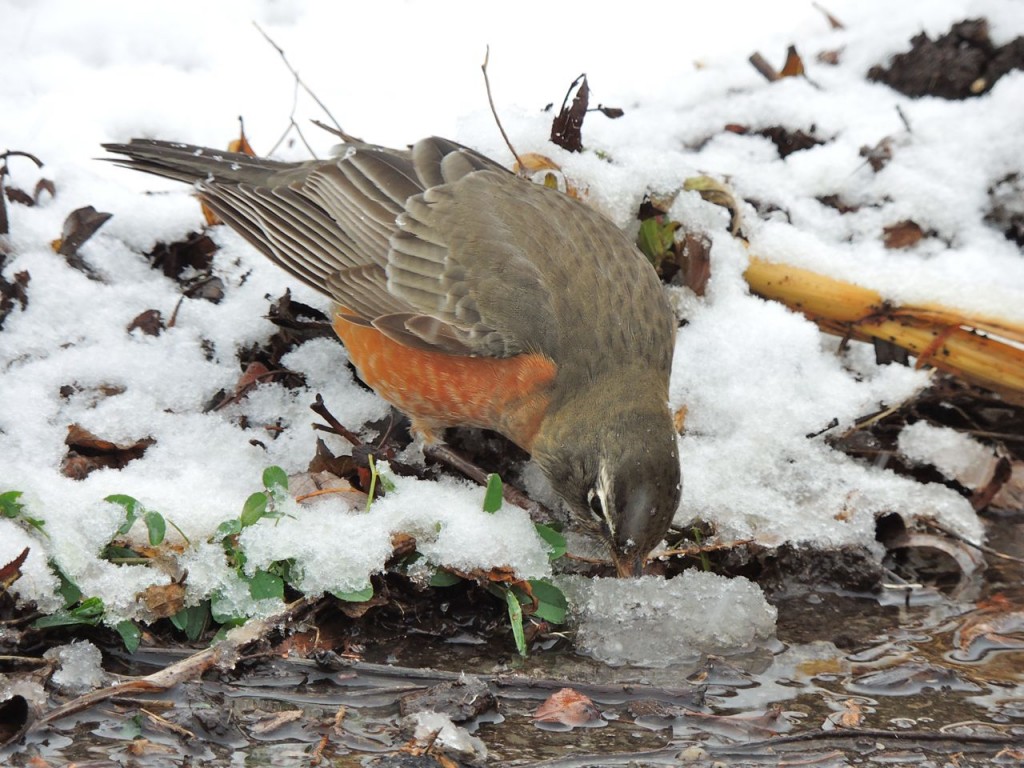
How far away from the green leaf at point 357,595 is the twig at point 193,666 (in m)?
0.10

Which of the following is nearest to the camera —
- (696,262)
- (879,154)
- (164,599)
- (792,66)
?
(164,599)

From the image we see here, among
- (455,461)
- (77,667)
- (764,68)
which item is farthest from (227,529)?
(764,68)

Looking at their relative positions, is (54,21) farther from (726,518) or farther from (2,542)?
(726,518)

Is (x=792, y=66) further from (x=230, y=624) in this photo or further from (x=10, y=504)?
(x=10, y=504)

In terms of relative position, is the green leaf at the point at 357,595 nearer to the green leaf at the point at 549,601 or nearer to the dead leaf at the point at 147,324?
the green leaf at the point at 549,601

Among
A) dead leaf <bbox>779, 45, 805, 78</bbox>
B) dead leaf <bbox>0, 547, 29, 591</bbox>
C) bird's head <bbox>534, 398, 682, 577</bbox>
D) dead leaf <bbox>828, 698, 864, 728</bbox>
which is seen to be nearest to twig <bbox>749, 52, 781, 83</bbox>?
dead leaf <bbox>779, 45, 805, 78</bbox>

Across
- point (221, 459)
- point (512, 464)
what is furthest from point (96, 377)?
point (512, 464)

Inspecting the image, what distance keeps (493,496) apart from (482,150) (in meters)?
2.16

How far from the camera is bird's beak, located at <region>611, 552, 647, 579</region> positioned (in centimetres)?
400

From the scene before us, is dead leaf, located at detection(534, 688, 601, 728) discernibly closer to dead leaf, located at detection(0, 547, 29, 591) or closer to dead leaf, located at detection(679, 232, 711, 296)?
dead leaf, located at detection(0, 547, 29, 591)

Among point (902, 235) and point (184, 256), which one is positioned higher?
point (902, 235)

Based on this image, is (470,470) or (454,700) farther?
(470,470)

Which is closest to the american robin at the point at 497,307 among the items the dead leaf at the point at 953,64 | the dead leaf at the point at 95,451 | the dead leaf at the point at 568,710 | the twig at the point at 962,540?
the dead leaf at the point at 568,710

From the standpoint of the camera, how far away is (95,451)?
14.2 ft
